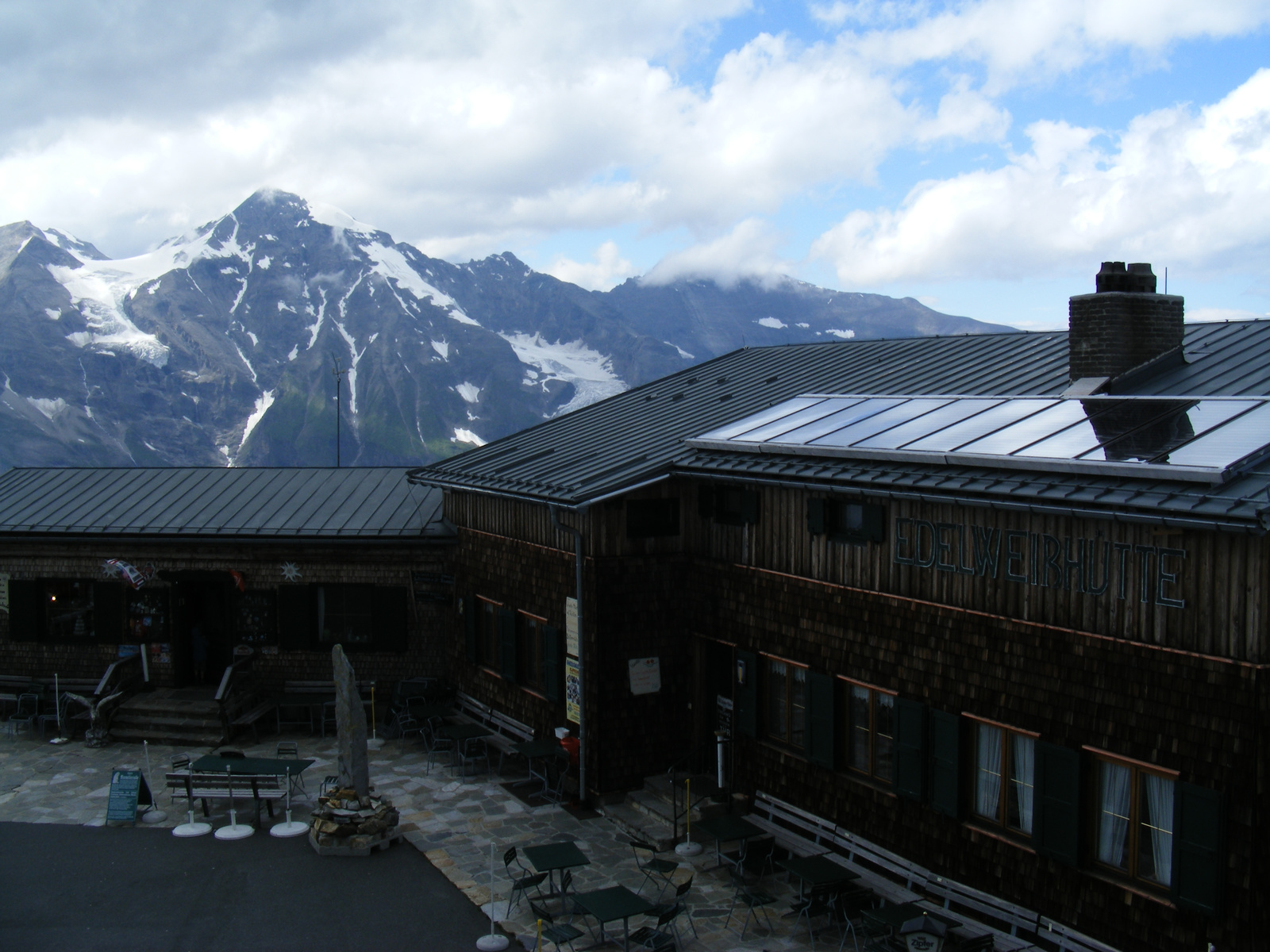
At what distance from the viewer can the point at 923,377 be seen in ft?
50.2

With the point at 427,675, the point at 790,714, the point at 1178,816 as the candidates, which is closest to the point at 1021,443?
the point at 1178,816

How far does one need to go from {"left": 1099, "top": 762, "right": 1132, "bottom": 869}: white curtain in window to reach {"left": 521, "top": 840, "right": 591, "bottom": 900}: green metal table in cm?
543

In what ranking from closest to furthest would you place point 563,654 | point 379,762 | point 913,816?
point 913,816 < point 563,654 < point 379,762

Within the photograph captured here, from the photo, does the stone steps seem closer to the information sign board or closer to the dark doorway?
the dark doorway

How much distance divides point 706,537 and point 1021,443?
5302mm

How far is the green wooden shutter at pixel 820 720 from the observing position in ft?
40.4

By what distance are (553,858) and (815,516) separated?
497 centimetres

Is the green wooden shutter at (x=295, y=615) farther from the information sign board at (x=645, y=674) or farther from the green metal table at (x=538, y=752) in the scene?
the information sign board at (x=645, y=674)

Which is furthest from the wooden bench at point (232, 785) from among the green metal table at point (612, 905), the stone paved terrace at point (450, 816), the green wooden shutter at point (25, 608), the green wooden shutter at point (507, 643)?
the green wooden shutter at point (25, 608)

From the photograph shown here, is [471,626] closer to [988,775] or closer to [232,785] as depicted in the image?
[232,785]

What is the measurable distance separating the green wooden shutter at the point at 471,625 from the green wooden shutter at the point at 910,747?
9288mm

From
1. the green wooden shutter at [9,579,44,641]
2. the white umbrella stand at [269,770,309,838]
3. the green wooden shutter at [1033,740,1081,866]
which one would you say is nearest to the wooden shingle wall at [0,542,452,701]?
the green wooden shutter at [9,579,44,641]

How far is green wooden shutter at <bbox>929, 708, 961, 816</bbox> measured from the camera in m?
10.7

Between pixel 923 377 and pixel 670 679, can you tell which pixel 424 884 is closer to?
pixel 670 679
